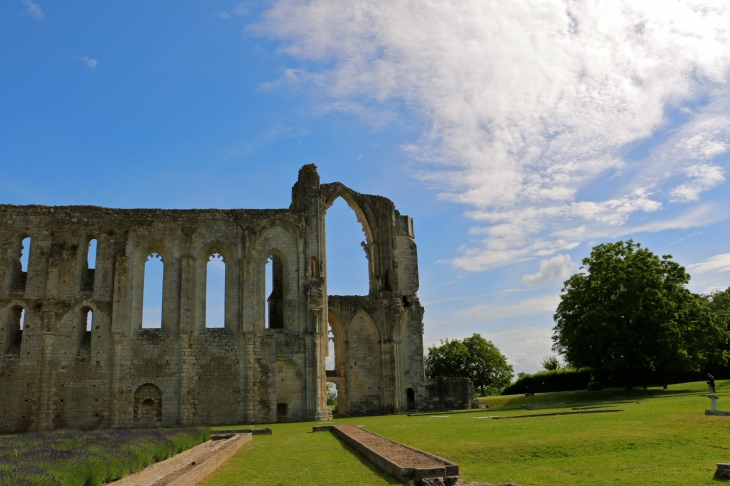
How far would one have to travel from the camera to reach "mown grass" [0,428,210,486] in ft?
26.0

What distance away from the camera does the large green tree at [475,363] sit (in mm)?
57500

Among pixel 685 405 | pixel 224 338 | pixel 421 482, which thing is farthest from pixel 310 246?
pixel 421 482

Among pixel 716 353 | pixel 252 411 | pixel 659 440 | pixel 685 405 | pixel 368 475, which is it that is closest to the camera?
pixel 368 475

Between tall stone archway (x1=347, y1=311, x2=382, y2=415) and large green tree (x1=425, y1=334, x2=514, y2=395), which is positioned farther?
large green tree (x1=425, y1=334, x2=514, y2=395)

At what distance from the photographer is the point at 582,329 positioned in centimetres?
3359

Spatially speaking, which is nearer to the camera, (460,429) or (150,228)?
(460,429)

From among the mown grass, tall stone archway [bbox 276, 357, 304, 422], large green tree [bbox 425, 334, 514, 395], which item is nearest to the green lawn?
the mown grass

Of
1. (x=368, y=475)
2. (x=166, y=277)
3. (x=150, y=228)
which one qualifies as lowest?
(x=368, y=475)

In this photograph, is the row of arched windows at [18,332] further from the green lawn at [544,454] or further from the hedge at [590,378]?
the hedge at [590,378]

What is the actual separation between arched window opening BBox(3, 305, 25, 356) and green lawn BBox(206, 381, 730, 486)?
18404 mm

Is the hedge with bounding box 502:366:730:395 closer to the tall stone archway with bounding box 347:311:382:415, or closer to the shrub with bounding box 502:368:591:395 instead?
the shrub with bounding box 502:368:591:395

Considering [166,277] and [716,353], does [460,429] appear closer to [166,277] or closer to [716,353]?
[166,277]

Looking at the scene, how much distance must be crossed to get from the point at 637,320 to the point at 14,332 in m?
32.2

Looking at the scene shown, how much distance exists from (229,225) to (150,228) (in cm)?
394
